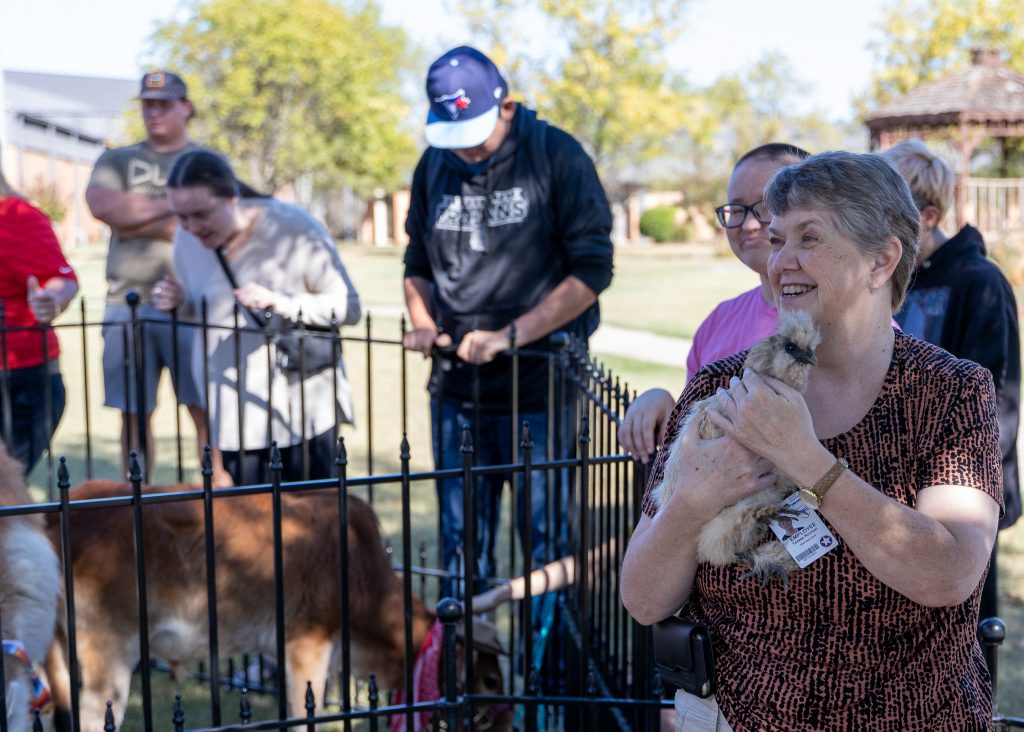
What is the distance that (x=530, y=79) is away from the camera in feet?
116

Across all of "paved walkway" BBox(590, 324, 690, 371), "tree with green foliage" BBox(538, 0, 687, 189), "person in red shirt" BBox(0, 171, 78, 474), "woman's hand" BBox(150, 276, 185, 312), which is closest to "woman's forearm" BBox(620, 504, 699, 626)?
"woman's hand" BBox(150, 276, 185, 312)

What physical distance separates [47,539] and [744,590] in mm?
2399

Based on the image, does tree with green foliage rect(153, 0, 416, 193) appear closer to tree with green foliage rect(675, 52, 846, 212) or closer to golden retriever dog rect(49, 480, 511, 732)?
tree with green foliage rect(675, 52, 846, 212)

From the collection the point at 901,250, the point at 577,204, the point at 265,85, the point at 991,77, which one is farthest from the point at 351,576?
the point at 265,85

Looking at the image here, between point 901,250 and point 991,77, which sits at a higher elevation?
point 991,77

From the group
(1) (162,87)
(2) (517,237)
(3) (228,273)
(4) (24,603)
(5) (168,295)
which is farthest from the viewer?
(1) (162,87)

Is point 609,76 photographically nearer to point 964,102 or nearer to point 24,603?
point 964,102

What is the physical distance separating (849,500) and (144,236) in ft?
16.8

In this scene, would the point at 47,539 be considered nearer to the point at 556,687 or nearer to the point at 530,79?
the point at 556,687

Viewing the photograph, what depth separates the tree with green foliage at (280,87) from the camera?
38.1 m

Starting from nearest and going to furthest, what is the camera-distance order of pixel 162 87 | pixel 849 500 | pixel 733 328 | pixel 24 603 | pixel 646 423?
pixel 849 500, pixel 646 423, pixel 733 328, pixel 24 603, pixel 162 87

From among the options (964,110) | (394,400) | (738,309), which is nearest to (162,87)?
(738,309)

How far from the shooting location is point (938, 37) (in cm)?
3728

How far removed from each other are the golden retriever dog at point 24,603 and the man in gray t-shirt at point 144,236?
2602 mm
